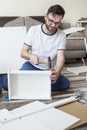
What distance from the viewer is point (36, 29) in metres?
2.08

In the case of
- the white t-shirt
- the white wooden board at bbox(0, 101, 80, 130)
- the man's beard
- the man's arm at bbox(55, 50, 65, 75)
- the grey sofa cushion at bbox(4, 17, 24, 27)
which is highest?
the grey sofa cushion at bbox(4, 17, 24, 27)

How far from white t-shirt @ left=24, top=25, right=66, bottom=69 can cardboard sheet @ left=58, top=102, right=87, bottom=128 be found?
479 millimetres

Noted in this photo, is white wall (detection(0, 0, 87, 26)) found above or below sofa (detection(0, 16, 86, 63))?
above

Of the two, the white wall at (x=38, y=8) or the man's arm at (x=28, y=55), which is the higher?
the white wall at (x=38, y=8)

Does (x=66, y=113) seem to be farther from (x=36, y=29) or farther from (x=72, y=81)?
(x=72, y=81)

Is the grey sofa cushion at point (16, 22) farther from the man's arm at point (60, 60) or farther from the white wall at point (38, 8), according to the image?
the man's arm at point (60, 60)

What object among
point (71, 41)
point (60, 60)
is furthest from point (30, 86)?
point (71, 41)

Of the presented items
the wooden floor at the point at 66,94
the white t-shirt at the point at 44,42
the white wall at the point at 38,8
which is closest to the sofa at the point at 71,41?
the white wall at the point at 38,8

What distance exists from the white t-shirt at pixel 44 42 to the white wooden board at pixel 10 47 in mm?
578

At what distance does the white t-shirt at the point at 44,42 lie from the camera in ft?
6.78

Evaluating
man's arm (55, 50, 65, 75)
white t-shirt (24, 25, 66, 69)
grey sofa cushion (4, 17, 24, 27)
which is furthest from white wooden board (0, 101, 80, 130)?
grey sofa cushion (4, 17, 24, 27)

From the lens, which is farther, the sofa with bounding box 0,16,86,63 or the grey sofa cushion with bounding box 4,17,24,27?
the grey sofa cushion with bounding box 4,17,24,27

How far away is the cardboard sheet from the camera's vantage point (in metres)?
1.58

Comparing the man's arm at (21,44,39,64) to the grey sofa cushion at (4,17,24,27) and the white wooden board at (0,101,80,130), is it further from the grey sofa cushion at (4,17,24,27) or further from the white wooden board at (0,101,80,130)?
the grey sofa cushion at (4,17,24,27)
